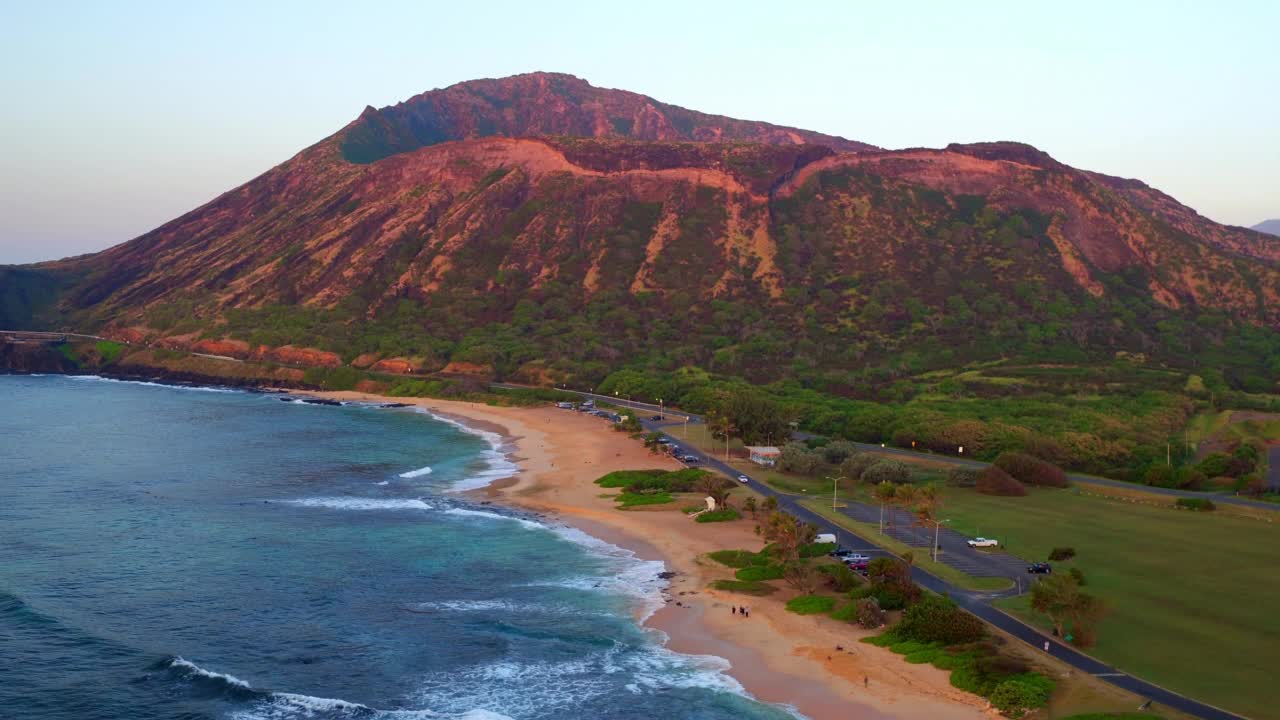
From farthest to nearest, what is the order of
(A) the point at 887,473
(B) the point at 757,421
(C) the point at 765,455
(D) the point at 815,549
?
(B) the point at 757,421, (C) the point at 765,455, (A) the point at 887,473, (D) the point at 815,549

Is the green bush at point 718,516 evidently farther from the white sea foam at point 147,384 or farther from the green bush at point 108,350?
the green bush at point 108,350

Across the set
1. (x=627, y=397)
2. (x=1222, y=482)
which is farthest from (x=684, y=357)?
(x=1222, y=482)

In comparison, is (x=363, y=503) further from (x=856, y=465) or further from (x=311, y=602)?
(x=856, y=465)

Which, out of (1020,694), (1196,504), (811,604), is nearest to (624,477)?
(811,604)

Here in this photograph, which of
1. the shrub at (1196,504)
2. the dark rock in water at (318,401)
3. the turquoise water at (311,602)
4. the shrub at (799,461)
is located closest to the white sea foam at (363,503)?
the turquoise water at (311,602)

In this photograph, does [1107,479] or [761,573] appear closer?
[761,573]
